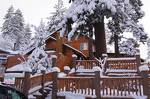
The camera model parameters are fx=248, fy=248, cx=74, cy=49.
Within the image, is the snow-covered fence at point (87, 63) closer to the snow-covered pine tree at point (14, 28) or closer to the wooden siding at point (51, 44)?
the wooden siding at point (51, 44)

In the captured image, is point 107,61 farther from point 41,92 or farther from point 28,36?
point 28,36

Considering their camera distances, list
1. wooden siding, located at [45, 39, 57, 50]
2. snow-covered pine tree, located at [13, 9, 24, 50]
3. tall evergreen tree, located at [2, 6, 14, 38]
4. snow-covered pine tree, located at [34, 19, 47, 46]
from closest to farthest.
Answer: snow-covered pine tree, located at [34, 19, 47, 46] → wooden siding, located at [45, 39, 57, 50] → snow-covered pine tree, located at [13, 9, 24, 50] → tall evergreen tree, located at [2, 6, 14, 38]

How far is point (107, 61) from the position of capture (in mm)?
19641

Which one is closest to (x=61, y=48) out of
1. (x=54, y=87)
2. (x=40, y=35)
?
(x=40, y=35)

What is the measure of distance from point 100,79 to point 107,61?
6.35 m

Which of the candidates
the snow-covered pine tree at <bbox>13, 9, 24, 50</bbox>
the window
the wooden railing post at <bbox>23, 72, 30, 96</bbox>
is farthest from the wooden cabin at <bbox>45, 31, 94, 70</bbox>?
the snow-covered pine tree at <bbox>13, 9, 24, 50</bbox>

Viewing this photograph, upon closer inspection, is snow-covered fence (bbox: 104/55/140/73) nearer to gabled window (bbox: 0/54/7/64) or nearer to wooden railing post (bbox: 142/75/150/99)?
wooden railing post (bbox: 142/75/150/99)

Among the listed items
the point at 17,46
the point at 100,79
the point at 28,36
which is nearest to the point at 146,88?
the point at 100,79

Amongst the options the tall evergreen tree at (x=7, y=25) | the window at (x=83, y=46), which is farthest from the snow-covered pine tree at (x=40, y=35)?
the tall evergreen tree at (x=7, y=25)

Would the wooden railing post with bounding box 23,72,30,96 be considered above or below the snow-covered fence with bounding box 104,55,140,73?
below

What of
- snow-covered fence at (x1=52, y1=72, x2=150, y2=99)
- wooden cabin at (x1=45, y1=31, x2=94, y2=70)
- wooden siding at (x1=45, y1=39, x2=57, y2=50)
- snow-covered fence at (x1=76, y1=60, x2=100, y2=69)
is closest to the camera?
snow-covered fence at (x1=52, y1=72, x2=150, y2=99)

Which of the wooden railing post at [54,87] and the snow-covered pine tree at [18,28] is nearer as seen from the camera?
the wooden railing post at [54,87]

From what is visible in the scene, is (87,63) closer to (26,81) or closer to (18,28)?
(26,81)

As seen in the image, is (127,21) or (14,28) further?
(14,28)
